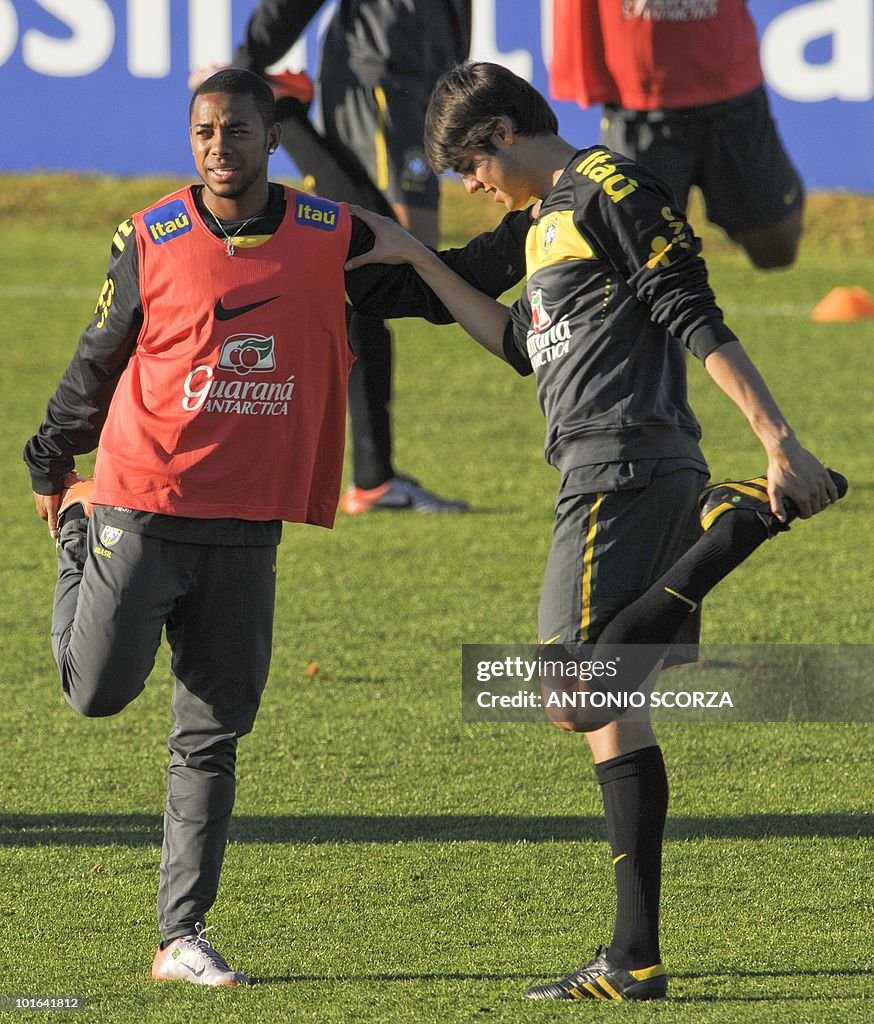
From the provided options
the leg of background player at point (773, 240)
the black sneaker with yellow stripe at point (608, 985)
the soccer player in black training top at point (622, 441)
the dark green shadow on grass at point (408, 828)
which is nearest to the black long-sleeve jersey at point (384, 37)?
the leg of background player at point (773, 240)

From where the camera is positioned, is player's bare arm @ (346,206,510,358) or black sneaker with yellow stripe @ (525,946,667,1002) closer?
black sneaker with yellow stripe @ (525,946,667,1002)

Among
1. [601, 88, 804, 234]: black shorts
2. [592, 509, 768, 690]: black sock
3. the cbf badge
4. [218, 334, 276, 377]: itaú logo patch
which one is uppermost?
[601, 88, 804, 234]: black shorts

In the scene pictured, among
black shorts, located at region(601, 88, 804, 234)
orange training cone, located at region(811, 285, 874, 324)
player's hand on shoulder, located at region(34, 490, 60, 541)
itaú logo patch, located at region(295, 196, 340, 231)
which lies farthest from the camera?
orange training cone, located at region(811, 285, 874, 324)

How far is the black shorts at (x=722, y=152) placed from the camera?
730cm

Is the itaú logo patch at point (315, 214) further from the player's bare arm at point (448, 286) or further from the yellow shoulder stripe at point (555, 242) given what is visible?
the yellow shoulder stripe at point (555, 242)

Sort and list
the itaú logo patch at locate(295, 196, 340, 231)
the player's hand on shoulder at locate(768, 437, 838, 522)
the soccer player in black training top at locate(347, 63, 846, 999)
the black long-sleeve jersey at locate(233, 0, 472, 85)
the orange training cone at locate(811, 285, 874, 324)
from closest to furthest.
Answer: the player's hand on shoulder at locate(768, 437, 838, 522) → the soccer player in black training top at locate(347, 63, 846, 999) → the itaú logo patch at locate(295, 196, 340, 231) → the black long-sleeve jersey at locate(233, 0, 472, 85) → the orange training cone at locate(811, 285, 874, 324)

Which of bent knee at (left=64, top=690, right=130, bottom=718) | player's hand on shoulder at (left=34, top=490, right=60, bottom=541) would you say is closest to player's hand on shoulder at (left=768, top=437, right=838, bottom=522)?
bent knee at (left=64, top=690, right=130, bottom=718)

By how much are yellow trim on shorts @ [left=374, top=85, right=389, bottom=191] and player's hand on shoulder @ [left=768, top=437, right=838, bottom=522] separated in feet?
17.4

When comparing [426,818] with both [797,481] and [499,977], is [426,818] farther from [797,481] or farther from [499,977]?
[797,481]

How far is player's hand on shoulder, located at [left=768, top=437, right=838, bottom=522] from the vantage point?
313 centimetres

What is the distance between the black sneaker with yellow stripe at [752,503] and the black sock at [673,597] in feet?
0.03

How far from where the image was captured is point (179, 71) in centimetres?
1452

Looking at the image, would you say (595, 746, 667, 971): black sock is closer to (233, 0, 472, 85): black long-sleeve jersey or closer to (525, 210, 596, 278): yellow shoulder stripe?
(525, 210, 596, 278): yellow shoulder stripe

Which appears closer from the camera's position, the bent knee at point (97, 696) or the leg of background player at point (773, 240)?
the bent knee at point (97, 696)
